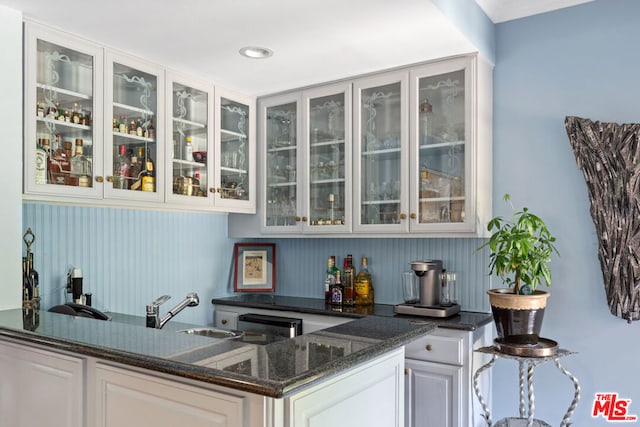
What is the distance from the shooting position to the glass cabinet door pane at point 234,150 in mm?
3035

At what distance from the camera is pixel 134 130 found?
8.14ft

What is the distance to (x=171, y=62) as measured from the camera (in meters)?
2.60

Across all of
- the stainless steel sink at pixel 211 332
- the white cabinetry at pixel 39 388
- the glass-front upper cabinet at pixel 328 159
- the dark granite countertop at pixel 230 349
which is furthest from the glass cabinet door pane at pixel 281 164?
the white cabinetry at pixel 39 388

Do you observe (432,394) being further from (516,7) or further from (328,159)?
(516,7)

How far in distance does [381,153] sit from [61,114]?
63.9 inches

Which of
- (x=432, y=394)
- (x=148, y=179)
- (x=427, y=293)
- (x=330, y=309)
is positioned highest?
(x=148, y=179)

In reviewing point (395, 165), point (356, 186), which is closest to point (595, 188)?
point (395, 165)

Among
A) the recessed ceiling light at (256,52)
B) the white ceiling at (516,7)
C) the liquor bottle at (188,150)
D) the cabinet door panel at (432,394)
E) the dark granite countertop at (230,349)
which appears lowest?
the cabinet door panel at (432,394)

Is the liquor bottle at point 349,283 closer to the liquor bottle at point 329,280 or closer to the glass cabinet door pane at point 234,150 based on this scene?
the liquor bottle at point 329,280

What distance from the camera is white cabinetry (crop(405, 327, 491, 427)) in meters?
2.38

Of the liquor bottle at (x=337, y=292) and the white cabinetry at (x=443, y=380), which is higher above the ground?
the liquor bottle at (x=337, y=292)

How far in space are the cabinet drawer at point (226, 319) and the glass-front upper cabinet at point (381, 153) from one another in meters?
1.03

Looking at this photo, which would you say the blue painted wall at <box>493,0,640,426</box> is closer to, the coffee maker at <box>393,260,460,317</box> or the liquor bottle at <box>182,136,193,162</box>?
the coffee maker at <box>393,260,460,317</box>

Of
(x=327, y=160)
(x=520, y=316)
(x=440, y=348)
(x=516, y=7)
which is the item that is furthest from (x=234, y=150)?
(x=520, y=316)
